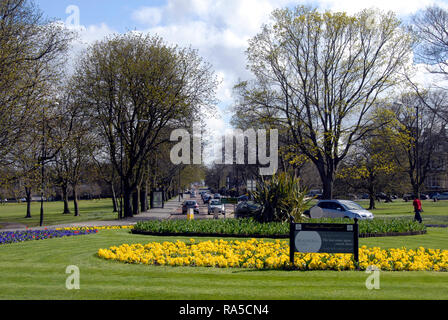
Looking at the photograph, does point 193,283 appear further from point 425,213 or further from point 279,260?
point 425,213

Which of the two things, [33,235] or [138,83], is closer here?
[33,235]

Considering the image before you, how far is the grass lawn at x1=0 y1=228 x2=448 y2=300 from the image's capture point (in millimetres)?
7574

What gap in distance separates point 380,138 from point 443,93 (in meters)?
13.9

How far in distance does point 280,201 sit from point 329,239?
382 inches

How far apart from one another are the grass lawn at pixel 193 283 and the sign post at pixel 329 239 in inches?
29.7

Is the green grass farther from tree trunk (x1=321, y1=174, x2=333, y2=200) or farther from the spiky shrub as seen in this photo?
the spiky shrub

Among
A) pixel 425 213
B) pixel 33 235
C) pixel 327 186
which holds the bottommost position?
pixel 425 213

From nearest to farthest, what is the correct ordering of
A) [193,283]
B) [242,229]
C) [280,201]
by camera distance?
[193,283] → [242,229] → [280,201]

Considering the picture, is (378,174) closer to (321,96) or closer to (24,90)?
(321,96)

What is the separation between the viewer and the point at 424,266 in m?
10.2

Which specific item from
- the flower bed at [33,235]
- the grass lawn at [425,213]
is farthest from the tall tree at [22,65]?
the grass lawn at [425,213]

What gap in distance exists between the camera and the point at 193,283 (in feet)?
27.9

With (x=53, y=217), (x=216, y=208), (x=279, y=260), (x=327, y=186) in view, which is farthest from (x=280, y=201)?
(x=53, y=217)

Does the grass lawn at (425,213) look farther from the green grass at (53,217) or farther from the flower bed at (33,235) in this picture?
the green grass at (53,217)
